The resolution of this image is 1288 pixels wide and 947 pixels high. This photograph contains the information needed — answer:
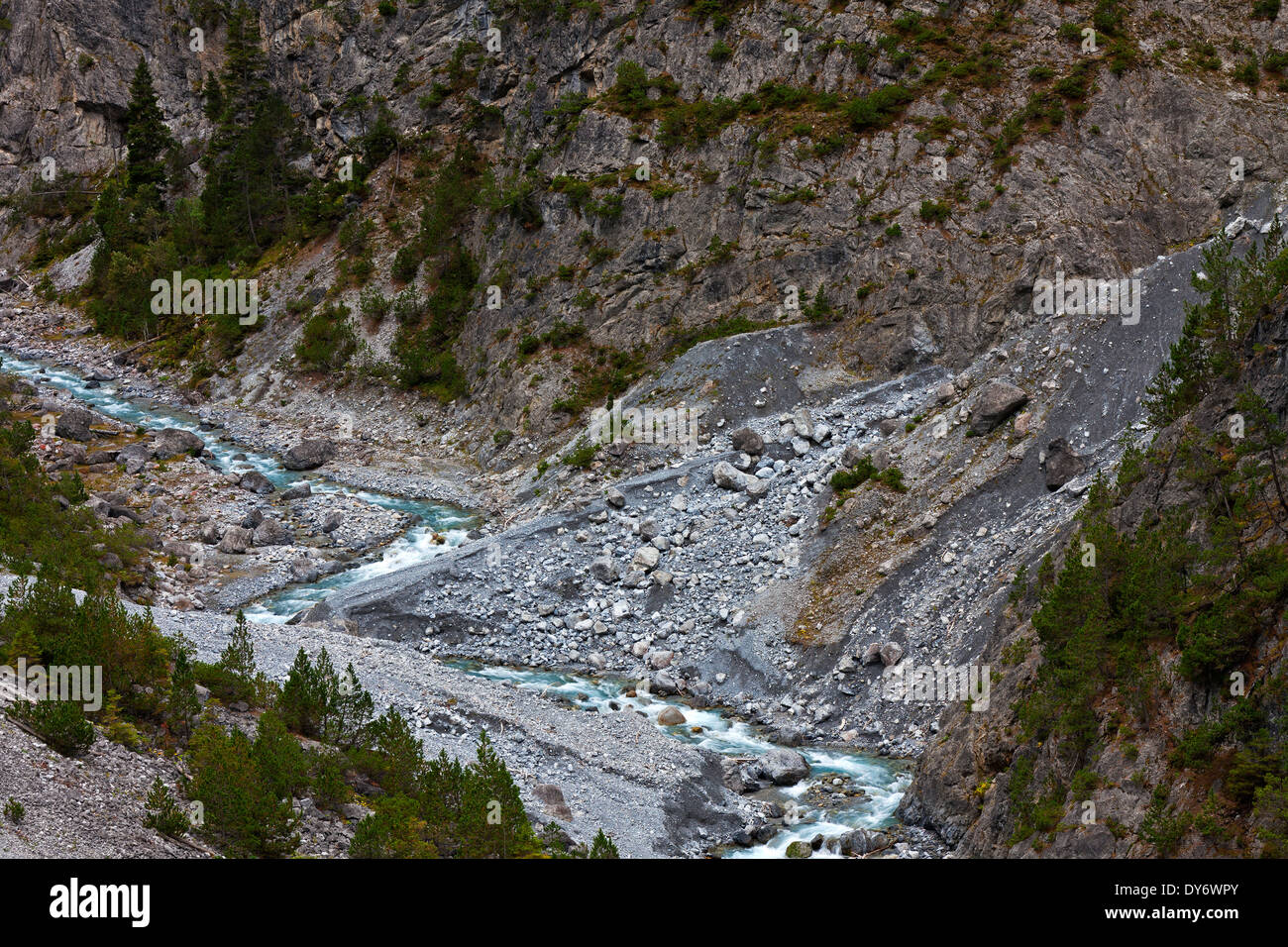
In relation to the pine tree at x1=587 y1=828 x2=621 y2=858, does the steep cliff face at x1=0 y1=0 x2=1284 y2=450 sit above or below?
A: above

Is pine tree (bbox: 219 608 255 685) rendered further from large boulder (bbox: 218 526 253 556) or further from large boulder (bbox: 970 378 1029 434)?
large boulder (bbox: 970 378 1029 434)

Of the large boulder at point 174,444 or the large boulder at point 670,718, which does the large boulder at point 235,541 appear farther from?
→ the large boulder at point 670,718

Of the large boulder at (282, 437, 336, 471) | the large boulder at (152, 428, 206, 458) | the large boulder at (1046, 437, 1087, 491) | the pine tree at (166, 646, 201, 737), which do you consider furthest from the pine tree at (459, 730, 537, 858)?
the large boulder at (152, 428, 206, 458)

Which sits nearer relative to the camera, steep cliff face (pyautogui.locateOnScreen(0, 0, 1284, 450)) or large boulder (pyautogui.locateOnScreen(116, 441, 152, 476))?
steep cliff face (pyautogui.locateOnScreen(0, 0, 1284, 450))

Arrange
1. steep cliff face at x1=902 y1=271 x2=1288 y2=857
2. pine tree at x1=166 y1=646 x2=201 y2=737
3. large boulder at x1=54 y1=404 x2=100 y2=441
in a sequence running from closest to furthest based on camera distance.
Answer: steep cliff face at x1=902 y1=271 x2=1288 y2=857
pine tree at x1=166 y1=646 x2=201 y2=737
large boulder at x1=54 y1=404 x2=100 y2=441

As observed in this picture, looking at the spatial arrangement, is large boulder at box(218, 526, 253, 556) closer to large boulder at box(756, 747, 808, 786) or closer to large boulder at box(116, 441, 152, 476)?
large boulder at box(116, 441, 152, 476)

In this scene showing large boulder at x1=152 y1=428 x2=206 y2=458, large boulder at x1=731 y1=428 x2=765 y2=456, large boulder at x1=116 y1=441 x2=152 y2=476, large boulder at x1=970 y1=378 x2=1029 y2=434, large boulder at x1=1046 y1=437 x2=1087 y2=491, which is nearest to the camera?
large boulder at x1=1046 y1=437 x2=1087 y2=491

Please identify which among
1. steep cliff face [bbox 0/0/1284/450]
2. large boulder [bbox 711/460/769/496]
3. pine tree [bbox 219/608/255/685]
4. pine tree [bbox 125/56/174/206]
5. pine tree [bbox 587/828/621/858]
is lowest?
pine tree [bbox 587/828/621/858]
